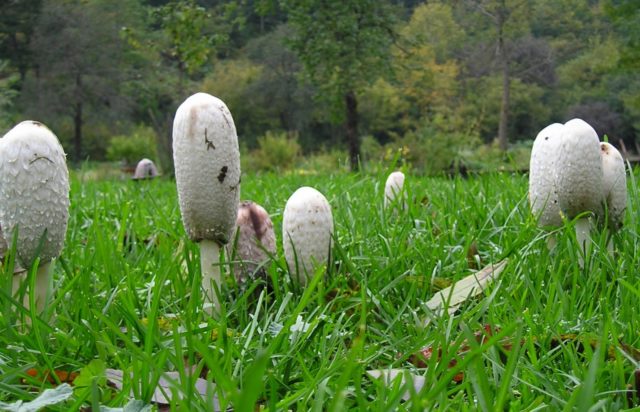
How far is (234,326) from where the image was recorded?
1.30 meters

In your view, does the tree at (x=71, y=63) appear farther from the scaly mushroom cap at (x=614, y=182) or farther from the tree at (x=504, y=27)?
the scaly mushroom cap at (x=614, y=182)

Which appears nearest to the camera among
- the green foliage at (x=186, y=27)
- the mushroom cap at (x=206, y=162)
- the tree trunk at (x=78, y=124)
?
the mushroom cap at (x=206, y=162)

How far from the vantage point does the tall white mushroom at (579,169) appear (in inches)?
58.2

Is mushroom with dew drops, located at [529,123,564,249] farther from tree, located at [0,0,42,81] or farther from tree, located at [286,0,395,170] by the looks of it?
tree, located at [0,0,42,81]

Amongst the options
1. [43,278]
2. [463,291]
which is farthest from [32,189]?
[463,291]

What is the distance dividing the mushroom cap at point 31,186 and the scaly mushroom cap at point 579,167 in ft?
3.50

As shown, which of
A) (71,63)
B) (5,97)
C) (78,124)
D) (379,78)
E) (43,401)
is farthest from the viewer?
(78,124)

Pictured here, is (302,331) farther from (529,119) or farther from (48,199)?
(529,119)

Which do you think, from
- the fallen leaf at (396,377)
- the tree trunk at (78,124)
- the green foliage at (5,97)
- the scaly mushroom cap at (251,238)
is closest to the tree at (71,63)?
the tree trunk at (78,124)

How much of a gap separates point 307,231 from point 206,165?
0.28 metres

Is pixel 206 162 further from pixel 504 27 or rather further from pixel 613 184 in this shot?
pixel 504 27

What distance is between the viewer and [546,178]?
1550mm

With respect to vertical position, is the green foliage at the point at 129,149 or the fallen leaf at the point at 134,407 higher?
the fallen leaf at the point at 134,407

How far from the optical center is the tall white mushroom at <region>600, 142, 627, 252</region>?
5.25 feet
